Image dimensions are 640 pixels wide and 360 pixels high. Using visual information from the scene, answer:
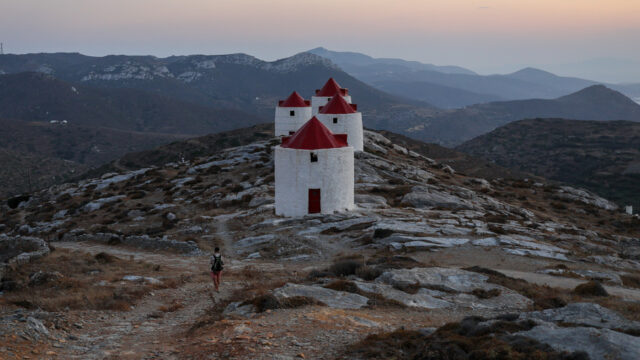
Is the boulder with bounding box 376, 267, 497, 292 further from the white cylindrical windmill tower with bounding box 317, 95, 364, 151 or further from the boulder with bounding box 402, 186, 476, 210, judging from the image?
the white cylindrical windmill tower with bounding box 317, 95, 364, 151

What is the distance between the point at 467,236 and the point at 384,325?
40.1ft

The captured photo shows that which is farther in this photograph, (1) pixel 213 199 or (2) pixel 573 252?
(1) pixel 213 199

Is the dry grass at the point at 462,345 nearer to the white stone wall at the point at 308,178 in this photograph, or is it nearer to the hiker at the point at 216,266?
the hiker at the point at 216,266

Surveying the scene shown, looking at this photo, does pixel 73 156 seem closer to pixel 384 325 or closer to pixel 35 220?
pixel 35 220

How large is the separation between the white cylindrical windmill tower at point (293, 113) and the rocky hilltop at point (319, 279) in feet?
32.4

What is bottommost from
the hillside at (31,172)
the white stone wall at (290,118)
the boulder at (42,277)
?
the hillside at (31,172)

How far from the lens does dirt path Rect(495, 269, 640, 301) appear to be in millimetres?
A: 14045

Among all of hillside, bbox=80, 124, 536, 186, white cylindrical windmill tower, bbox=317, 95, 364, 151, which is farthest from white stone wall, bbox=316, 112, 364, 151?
hillside, bbox=80, 124, 536, 186

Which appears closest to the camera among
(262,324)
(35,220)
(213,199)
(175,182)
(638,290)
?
(262,324)

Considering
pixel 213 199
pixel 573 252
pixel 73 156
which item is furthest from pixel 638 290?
pixel 73 156

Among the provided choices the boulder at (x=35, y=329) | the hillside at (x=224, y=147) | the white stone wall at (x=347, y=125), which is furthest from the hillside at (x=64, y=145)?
the boulder at (x=35, y=329)

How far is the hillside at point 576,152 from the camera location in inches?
3012

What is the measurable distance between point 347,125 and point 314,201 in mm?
14973

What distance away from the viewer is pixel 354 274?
14852mm
